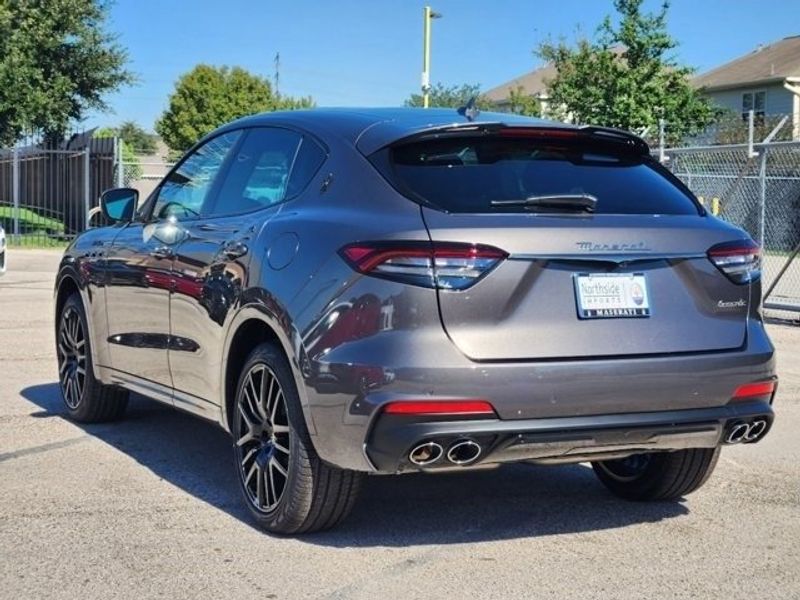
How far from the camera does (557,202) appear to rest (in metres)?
4.29

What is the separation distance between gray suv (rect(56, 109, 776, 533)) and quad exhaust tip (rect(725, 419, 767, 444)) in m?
0.02

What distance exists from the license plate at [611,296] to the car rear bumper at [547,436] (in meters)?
0.39

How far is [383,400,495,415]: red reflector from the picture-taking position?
3.93 meters

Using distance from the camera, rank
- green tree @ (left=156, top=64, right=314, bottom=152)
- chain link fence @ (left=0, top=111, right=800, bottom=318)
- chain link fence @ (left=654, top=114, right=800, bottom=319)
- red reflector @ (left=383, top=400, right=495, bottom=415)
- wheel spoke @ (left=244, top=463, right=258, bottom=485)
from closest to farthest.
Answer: red reflector @ (left=383, top=400, right=495, bottom=415), wheel spoke @ (left=244, top=463, right=258, bottom=485), chain link fence @ (left=654, top=114, right=800, bottom=319), chain link fence @ (left=0, top=111, right=800, bottom=318), green tree @ (left=156, top=64, right=314, bottom=152)

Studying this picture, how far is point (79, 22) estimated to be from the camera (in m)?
26.4

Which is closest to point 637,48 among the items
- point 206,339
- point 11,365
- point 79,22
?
point 79,22

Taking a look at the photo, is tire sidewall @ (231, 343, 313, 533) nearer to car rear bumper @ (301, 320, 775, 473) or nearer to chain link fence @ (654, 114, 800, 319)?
car rear bumper @ (301, 320, 775, 473)

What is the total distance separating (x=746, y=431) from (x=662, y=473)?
73 cm

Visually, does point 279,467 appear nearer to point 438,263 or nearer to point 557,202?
point 438,263

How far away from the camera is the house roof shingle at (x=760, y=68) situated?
45188 mm

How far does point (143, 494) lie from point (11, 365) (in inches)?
166

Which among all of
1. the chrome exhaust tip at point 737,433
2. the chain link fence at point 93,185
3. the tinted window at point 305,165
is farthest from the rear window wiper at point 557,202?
the chain link fence at point 93,185

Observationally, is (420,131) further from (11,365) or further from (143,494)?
(11,365)

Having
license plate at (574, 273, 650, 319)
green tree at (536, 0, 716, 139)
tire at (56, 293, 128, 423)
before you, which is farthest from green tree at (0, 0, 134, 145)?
license plate at (574, 273, 650, 319)
